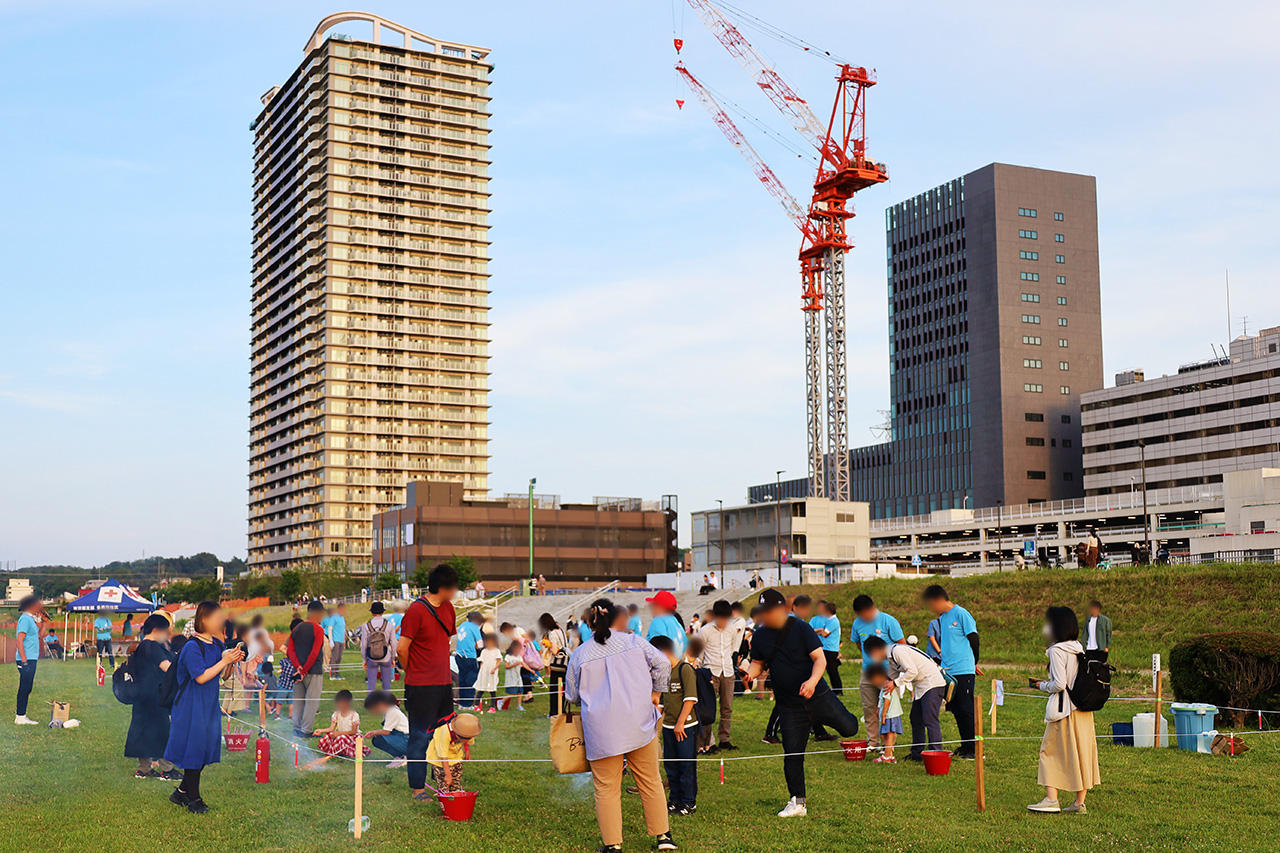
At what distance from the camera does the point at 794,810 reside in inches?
391

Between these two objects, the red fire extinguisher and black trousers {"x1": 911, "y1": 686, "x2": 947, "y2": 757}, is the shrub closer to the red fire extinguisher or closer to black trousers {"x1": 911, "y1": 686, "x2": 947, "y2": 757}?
black trousers {"x1": 911, "y1": 686, "x2": 947, "y2": 757}

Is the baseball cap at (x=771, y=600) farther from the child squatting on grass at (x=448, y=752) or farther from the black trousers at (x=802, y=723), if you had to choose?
the child squatting on grass at (x=448, y=752)

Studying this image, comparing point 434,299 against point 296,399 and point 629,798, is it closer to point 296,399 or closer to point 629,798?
point 296,399

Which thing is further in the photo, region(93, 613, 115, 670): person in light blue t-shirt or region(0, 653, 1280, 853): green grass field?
region(93, 613, 115, 670): person in light blue t-shirt

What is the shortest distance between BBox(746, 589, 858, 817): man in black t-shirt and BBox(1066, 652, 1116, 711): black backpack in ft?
6.74

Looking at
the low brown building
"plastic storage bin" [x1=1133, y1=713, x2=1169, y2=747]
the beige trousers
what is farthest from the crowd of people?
the low brown building

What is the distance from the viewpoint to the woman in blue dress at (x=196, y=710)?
32.8 feet

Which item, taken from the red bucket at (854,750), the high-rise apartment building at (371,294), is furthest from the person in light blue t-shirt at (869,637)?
→ the high-rise apartment building at (371,294)

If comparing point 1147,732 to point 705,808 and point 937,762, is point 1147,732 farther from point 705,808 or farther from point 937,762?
point 705,808

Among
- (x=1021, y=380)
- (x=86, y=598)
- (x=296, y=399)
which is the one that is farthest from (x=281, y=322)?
(x=86, y=598)

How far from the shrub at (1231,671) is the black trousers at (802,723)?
9276 millimetres

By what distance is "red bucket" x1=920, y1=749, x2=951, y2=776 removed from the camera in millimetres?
12047

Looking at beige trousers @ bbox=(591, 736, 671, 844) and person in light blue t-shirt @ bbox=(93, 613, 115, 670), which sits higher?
beige trousers @ bbox=(591, 736, 671, 844)

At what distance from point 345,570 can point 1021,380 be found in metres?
83.2
